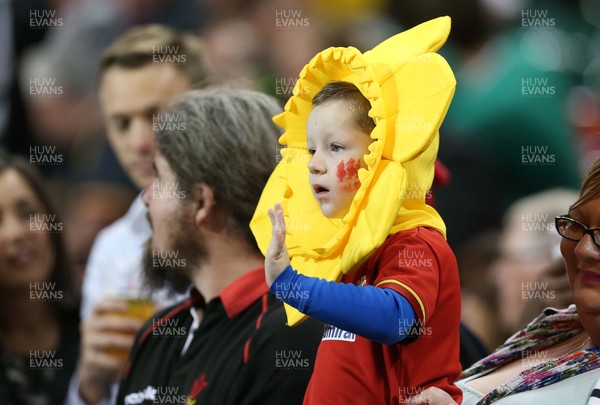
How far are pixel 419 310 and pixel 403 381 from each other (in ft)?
0.54

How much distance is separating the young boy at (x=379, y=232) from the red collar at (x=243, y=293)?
0.63 m

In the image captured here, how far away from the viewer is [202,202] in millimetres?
3018

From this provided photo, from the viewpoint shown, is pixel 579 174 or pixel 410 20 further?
pixel 410 20

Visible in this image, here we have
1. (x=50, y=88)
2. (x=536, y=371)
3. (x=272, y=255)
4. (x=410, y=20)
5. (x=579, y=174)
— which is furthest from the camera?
(x=50, y=88)

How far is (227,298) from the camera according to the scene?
2926 mm

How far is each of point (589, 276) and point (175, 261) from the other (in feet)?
4.23

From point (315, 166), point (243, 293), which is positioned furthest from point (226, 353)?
point (315, 166)

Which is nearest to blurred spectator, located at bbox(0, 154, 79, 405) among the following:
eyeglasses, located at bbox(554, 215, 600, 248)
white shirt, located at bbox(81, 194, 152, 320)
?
white shirt, located at bbox(81, 194, 152, 320)

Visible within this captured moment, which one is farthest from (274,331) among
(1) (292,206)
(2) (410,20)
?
(2) (410,20)

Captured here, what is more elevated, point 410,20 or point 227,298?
point 410,20

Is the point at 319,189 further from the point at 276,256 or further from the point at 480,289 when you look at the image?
the point at 480,289

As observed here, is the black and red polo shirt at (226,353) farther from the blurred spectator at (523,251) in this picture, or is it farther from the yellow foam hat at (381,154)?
the blurred spectator at (523,251)

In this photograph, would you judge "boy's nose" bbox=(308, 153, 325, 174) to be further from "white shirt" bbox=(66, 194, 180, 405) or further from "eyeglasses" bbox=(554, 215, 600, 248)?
"white shirt" bbox=(66, 194, 180, 405)

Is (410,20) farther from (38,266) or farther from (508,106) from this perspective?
(38,266)
